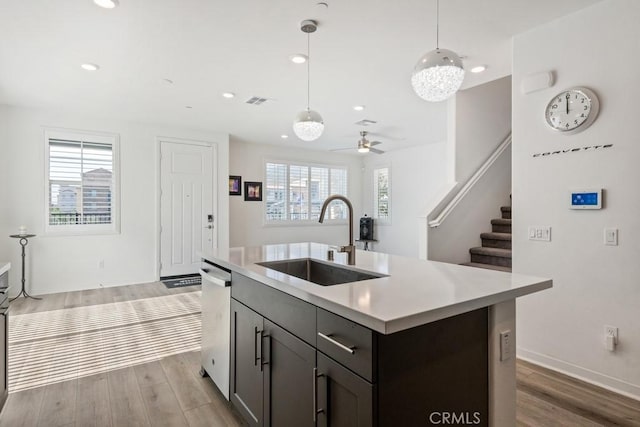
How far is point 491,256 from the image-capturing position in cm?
429

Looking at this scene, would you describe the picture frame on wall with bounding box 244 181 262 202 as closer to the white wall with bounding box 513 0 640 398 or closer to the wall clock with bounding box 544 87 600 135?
the white wall with bounding box 513 0 640 398

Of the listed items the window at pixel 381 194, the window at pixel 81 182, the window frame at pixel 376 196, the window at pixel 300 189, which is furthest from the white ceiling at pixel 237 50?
the window at pixel 381 194

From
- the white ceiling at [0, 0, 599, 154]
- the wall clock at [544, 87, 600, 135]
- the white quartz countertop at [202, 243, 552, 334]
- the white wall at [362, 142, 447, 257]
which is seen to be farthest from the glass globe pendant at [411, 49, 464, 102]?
the white wall at [362, 142, 447, 257]

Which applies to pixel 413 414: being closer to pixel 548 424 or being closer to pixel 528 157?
pixel 548 424

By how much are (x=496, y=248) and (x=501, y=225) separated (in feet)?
1.22

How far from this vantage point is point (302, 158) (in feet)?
26.6

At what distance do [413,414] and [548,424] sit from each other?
53.8 inches

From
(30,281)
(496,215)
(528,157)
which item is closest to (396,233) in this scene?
(496,215)

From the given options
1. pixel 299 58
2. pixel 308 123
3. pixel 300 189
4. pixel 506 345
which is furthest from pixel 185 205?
pixel 506 345

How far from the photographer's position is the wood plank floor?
2.02m

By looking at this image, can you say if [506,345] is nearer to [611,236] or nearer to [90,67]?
[611,236]

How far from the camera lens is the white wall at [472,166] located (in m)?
4.20

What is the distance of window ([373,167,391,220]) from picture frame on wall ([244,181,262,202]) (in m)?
2.92

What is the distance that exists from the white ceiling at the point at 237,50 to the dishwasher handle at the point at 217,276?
1831 mm
